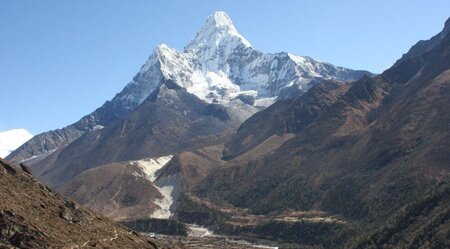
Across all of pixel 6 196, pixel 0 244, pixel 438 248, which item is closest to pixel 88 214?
pixel 6 196

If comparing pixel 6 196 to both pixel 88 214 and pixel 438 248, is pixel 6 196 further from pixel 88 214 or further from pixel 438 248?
pixel 438 248

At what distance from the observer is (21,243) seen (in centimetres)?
9725

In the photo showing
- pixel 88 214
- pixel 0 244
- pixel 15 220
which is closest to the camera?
pixel 0 244

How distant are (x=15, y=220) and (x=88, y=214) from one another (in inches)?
1412

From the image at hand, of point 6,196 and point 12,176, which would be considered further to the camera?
point 12,176

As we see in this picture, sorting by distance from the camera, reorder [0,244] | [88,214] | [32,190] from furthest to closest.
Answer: [88,214] → [32,190] → [0,244]

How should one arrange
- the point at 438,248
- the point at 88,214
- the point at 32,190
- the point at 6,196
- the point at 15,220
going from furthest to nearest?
the point at 438,248
the point at 88,214
the point at 32,190
the point at 6,196
the point at 15,220

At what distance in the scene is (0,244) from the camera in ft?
303

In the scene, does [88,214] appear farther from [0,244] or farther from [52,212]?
[0,244]

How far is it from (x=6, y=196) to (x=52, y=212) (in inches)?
421

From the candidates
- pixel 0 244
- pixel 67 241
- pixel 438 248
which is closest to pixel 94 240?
pixel 67 241

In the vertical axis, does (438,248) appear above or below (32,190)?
below

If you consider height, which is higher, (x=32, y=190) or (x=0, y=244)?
(x=32, y=190)

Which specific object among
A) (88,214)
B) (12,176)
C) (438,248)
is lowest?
(438,248)
